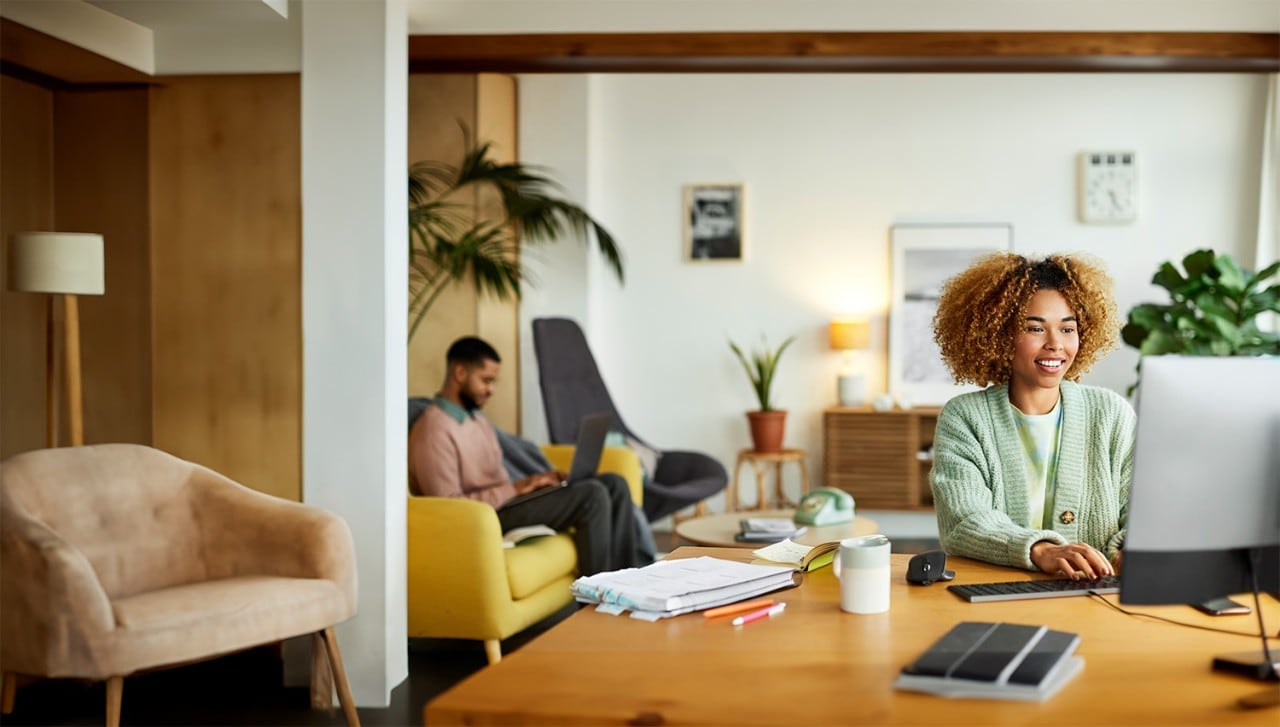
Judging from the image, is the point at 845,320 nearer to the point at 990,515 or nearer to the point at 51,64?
the point at 51,64

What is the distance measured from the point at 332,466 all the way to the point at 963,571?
8.04 feet

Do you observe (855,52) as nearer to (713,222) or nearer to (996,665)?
(713,222)

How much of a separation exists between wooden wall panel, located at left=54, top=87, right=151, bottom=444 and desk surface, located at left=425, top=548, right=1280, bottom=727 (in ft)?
13.2

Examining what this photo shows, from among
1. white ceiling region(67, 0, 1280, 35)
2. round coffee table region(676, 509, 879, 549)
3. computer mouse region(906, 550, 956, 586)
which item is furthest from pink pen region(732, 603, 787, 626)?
white ceiling region(67, 0, 1280, 35)

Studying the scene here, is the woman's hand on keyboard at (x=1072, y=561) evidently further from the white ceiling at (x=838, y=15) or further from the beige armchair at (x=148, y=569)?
the white ceiling at (x=838, y=15)

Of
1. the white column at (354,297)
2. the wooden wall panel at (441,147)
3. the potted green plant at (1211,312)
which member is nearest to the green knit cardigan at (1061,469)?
the white column at (354,297)

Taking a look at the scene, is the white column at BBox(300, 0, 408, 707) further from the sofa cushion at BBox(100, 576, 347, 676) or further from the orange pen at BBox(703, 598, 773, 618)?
the orange pen at BBox(703, 598, 773, 618)

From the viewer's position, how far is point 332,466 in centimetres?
404

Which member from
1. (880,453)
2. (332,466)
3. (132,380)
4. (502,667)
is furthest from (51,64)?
(880,453)

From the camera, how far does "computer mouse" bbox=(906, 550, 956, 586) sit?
2108mm

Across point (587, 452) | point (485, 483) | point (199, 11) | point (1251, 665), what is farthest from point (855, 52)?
point (1251, 665)

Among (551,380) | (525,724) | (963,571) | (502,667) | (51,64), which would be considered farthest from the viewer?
(551,380)

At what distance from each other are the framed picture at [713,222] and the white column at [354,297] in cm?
401

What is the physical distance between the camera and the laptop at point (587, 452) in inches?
192
